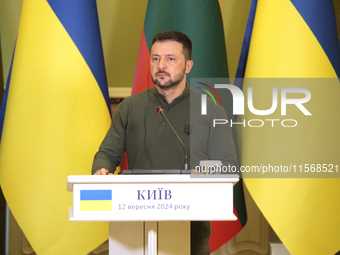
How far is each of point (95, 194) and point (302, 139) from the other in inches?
56.3

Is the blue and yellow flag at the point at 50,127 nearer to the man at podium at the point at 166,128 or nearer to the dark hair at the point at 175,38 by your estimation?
the man at podium at the point at 166,128

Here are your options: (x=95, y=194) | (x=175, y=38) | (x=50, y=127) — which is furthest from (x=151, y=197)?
(x=50, y=127)

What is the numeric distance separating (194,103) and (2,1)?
195 centimetres

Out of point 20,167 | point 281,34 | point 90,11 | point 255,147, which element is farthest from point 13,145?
point 281,34

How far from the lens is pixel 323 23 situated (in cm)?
268

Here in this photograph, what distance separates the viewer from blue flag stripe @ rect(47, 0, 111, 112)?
2.70 metres

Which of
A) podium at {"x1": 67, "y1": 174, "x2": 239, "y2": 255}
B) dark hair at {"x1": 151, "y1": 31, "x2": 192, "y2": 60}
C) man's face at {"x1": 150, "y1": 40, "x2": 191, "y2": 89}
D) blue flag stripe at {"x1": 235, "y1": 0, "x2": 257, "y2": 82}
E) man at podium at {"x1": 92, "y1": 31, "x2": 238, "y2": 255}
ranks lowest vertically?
podium at {"x1": 67, "y1": 174, "x2": 239, "y2": 255}

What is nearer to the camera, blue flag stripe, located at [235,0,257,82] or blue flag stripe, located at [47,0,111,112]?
blue flag stripe, located at [47,0,111,112]

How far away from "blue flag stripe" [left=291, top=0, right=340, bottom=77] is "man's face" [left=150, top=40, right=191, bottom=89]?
92 centimetres

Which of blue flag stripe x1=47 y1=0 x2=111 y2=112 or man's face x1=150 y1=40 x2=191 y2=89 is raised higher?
blue flag stripe x1=47 y1=0 x2=111 y2=112

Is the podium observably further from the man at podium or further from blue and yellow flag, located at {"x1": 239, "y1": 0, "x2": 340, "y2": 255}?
blue and yellow flag, located at {"x1": 239, "y1": 0, "x2": 340, "y2": 255}

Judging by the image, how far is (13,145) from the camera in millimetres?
2625

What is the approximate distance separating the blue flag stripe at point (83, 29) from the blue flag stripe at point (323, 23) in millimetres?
1163

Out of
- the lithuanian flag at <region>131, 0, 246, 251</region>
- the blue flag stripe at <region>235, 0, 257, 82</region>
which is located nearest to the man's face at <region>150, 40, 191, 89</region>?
the lithuanian flag at <region>131, 0, 246, 251</region>
